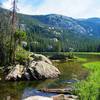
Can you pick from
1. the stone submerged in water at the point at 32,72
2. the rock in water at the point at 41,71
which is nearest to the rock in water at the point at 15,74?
the stone submerged in water at the point at 32,72

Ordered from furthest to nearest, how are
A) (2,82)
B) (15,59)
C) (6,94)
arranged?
(15,59) → (2,82) → (6,94)

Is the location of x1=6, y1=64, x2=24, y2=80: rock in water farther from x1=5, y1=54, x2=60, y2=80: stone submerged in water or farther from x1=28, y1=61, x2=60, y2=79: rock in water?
x1=28, y1=61, x2=60, y2=79: rock in water

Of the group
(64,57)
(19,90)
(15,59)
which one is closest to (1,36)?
(15,59)

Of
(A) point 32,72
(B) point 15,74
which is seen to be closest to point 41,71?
(A) point 32,72

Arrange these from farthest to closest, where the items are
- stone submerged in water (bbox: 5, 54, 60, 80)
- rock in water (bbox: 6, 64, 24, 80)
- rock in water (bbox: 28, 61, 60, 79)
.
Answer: rock in water (bbox: 28, 61, 60, 79)
stone submerged in water (bbox: 5, 54, 60, 80)
rock in water (bbox: 6, 64, 24, 80)

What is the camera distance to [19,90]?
4197 cm

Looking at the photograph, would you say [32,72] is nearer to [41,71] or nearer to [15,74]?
[41,71]

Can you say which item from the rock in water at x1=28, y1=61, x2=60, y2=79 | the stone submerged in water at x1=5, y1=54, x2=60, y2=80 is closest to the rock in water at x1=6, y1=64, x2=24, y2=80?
the stone submerged in water at x1=5, y1=54, x2=60, y2=80

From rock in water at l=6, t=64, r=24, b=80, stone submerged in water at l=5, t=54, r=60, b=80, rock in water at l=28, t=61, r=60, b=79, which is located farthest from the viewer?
rock in water at l=28, t=61, r=60, b=79

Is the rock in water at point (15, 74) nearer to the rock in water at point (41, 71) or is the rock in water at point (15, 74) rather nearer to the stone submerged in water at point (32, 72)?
the stone submerged in water at point (32, 72)

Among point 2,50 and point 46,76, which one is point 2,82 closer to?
point 46,76

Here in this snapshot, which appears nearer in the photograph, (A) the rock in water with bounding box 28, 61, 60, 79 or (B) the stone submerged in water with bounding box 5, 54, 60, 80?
(B) the stone submerged in water with bounding box 5, 54, 60, 80

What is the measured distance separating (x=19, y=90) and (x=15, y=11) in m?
32.7

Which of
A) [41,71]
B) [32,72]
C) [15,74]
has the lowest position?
[15,74]
